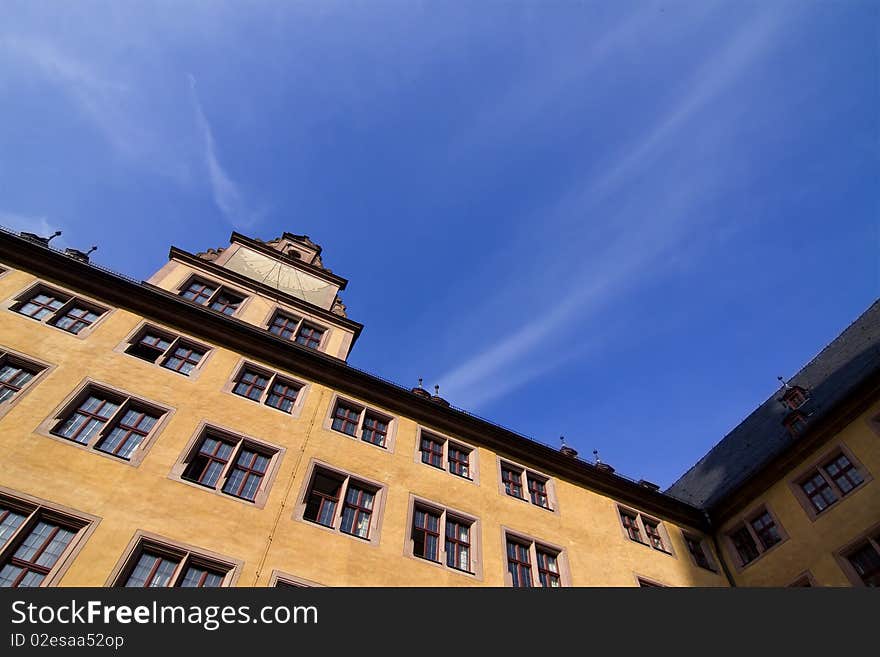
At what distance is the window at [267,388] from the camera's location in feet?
58.6

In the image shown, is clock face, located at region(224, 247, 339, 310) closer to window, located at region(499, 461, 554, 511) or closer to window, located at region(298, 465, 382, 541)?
window, located at region(298, 465, 382, 541)

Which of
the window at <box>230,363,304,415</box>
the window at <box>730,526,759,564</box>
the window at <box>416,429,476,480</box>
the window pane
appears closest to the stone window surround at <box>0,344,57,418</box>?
the window pane

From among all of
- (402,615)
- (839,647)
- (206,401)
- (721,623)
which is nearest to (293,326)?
(206,401)

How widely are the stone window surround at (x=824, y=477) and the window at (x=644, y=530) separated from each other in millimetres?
4682

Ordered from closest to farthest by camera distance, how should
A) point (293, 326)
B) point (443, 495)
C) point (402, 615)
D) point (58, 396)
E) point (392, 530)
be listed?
point (402, 615) < point (58, 396) < point (392, 530) < point (443, 495) < point (293, 326)

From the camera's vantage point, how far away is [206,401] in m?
16.6

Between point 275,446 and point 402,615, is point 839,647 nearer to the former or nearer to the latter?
point 402,615

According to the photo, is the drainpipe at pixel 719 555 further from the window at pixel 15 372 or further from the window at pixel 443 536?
the window at pixel 15 372

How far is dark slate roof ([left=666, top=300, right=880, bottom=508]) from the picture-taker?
20.7 m

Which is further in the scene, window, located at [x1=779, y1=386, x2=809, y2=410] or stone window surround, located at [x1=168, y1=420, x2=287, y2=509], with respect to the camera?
window, located at [x1=779, y1=386, x2=809, y2=410]

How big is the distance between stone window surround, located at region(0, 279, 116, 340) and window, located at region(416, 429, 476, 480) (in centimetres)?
1097

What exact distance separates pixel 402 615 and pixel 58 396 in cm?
1077

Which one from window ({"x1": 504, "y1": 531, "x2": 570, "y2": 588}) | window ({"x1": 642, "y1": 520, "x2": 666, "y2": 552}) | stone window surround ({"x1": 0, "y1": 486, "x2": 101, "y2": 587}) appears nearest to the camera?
stone window surround ({"x1": 0, "y1": 486, "x2": 101, "y2": 587})

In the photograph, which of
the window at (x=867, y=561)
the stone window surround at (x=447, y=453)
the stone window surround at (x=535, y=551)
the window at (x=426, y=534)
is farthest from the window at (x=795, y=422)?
the window at (x=426, y=534)
